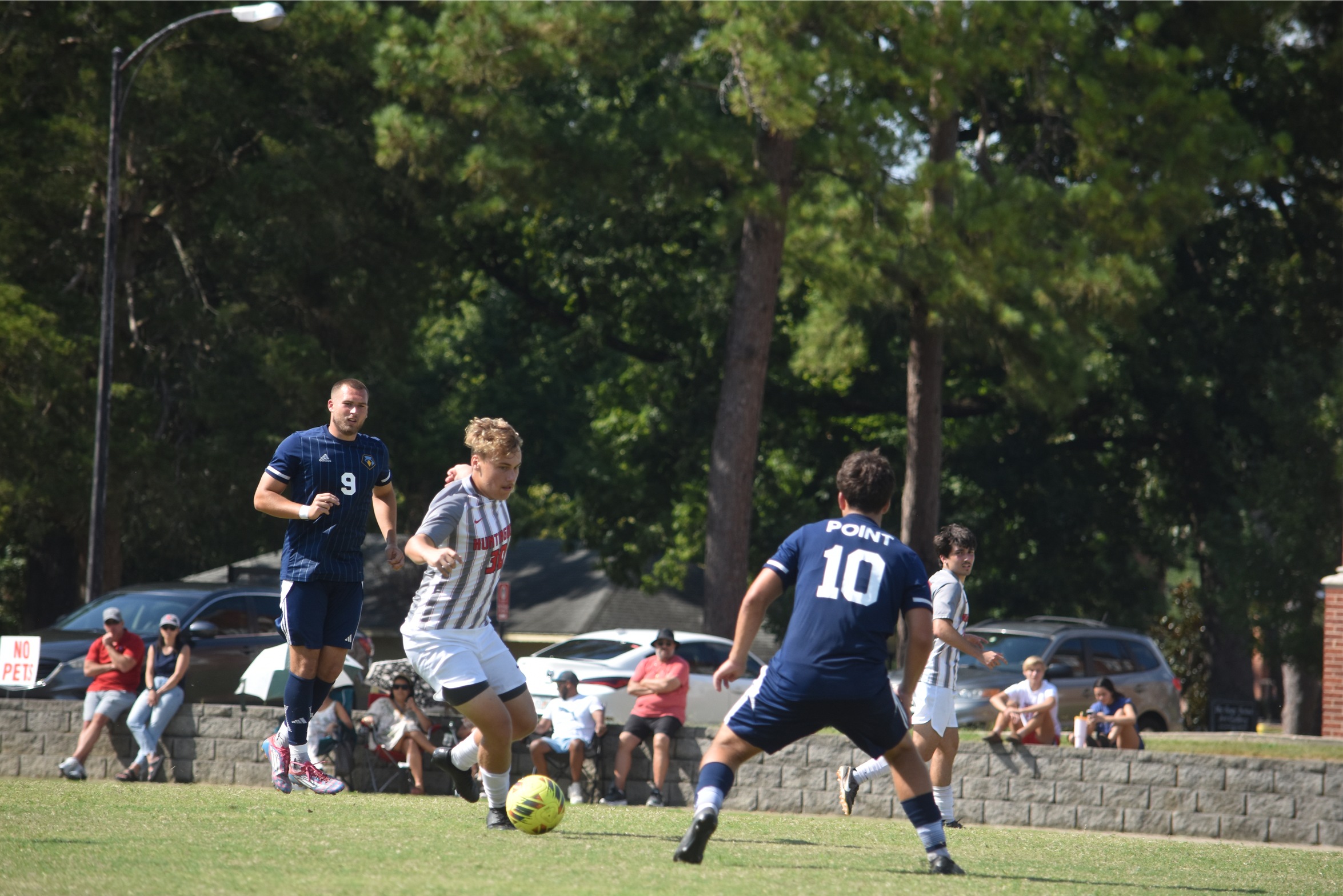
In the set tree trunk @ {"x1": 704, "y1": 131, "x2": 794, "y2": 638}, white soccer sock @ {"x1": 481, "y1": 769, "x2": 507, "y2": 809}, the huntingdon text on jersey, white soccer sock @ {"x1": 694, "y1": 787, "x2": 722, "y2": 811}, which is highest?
tree trunk @ {"x1": 704, "y1": 131, "x2": 794, "y2": 638}

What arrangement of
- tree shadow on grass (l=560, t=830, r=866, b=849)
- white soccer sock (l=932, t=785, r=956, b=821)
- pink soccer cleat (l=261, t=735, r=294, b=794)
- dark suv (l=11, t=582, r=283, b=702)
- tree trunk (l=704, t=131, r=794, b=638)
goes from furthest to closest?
1. tree trunk (l=704, t=131, r=794, b=638)
2. dark suv (l=11, t=582, r=283, b=702)
3. white soccer sock (l=932, t=785, r=956, b=821)
4. pink soccer cleat (l=261, t=735, r=294, b=794)
5. tree shadow on grass (l=560, t=830, r=866, b=849)

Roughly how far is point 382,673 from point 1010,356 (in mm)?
13327

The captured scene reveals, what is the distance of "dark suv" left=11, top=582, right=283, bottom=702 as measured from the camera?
17453mm

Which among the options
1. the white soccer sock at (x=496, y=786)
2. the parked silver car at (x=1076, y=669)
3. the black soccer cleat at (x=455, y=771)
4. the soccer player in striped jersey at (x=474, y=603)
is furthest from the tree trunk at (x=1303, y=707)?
the soccer player in striped jersey at (x=474, y=603)

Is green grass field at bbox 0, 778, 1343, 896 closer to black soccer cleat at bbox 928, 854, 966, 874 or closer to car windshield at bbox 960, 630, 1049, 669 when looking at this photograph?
black soccer cleat at bbox 928, 854, 966, 874

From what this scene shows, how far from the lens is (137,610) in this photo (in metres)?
18.1

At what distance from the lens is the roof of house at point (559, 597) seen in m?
38.7

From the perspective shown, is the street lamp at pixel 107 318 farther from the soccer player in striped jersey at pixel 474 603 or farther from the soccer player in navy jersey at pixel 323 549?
the soccer player in striped jersey at pixel 474 603

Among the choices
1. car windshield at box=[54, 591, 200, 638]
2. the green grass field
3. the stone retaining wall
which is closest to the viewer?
the green grass field

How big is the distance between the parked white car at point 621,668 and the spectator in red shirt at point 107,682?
4706mm

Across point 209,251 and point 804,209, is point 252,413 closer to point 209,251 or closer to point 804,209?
point 209,251

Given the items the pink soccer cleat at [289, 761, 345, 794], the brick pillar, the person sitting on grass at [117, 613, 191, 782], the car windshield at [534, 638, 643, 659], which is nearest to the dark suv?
the person sitting on grass at [117, 613, 191, 782]

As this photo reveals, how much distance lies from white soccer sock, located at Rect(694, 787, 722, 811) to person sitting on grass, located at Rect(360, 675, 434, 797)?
699 centimetres

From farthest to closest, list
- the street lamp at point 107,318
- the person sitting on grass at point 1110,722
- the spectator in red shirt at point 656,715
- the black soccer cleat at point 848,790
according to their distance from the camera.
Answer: the street lamp at point 107,318 < the person sitting on grass at point 1110,722 < the spectator in red shirt at point 656,715 < the black soccer cleat at point 848,790
